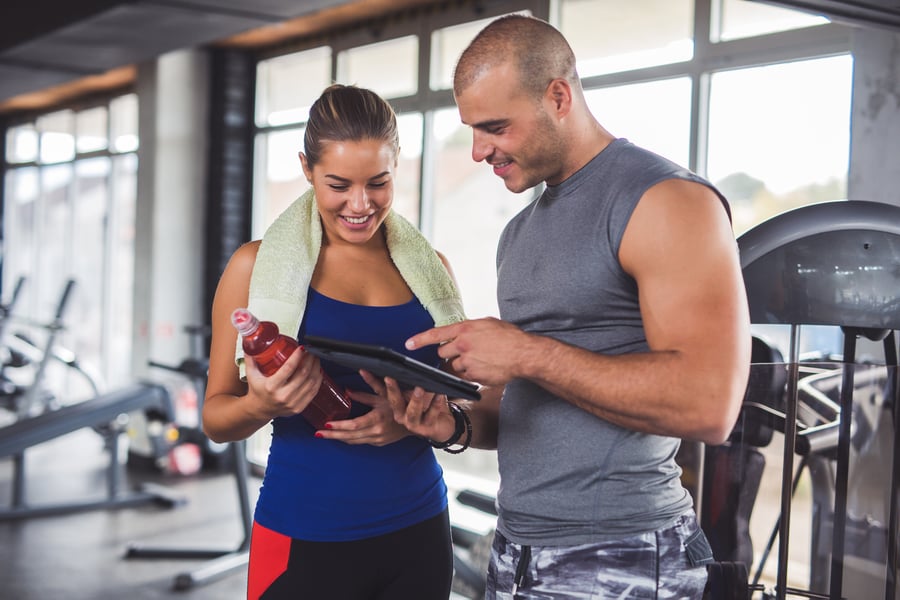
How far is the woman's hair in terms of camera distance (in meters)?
1.46

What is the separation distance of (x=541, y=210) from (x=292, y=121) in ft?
16.3

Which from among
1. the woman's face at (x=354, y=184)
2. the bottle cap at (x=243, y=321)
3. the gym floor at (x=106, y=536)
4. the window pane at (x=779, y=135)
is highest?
the window pane at (x=779, y=135)

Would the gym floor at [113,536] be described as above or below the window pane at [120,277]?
below

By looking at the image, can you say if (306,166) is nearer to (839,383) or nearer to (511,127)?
(511,127)

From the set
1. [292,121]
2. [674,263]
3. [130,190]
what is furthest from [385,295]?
[130,190]

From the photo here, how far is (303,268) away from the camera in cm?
147

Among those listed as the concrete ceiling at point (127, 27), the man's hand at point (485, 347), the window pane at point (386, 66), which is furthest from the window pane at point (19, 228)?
the man's hand at point (485, 347)

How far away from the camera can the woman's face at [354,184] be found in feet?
4.82

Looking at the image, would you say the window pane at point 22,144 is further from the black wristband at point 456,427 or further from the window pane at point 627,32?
the black wristband at point 456,427

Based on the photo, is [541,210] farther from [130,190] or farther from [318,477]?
[130,190]

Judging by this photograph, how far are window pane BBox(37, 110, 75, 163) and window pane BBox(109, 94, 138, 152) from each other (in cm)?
94

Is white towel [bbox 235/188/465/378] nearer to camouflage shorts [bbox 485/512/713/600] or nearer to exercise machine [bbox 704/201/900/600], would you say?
camouflage shorts [bbox 485/512/713/600]

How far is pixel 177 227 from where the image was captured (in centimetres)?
633

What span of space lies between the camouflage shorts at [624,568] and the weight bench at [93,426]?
3.84 m
